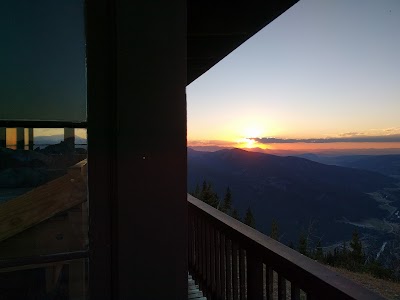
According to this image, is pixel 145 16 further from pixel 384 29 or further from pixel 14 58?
pixel 384 29

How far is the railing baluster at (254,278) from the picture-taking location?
5.80ft

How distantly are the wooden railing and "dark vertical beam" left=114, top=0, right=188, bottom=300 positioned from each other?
0.51 meters

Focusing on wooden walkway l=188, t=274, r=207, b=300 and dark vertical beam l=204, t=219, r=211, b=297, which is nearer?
dark vertical beam l=204, t=219, r=211, b=297

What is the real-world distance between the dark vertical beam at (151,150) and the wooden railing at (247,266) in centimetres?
51

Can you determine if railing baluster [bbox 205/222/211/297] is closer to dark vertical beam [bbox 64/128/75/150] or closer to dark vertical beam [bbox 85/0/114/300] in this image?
dark vertical beam [bbox 85/0/114/300]

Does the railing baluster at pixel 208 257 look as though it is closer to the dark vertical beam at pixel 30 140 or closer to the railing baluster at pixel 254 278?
the railing baluster at pixel 254 278

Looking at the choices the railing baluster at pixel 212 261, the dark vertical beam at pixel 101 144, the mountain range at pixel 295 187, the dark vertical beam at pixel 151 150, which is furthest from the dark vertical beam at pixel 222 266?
the mountain range at pixel 295 187

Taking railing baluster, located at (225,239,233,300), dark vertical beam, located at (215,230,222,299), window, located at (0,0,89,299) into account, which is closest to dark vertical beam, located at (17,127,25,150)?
window, located at (0,0,89,299)

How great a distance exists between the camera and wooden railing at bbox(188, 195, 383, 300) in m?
1.19

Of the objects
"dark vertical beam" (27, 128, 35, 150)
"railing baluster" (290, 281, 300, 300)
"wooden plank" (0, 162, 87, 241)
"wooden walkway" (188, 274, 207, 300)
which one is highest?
"dark vertical beam" (27, 128, 35, 150)

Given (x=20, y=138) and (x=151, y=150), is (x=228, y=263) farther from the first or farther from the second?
(x=20, y=138)

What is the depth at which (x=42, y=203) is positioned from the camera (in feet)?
3.41

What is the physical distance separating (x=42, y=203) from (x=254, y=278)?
1.27m

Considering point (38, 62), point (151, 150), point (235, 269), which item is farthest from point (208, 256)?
point (38, 62)
